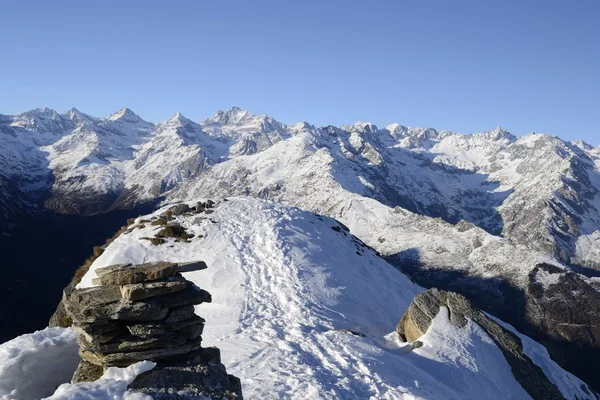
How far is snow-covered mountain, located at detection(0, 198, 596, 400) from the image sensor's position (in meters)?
18.5

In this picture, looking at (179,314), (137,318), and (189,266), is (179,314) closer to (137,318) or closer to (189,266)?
(137,318)

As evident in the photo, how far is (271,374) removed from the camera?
22.0m

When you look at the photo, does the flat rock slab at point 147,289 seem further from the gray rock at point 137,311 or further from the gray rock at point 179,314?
the gray rock at point 179,314

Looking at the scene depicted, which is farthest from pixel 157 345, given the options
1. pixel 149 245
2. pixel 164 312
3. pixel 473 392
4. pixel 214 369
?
pixel 149 245

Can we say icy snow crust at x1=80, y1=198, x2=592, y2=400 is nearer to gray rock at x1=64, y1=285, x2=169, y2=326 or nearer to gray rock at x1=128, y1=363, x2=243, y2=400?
gray rock at x1=128, y1=363, x2=243, y2=400

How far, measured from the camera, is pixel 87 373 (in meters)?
15.5

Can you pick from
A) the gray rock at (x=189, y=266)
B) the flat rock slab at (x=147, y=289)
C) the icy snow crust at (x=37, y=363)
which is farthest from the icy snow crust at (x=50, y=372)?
the gray rock at (x=189, y=266)

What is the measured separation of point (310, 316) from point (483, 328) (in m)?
12.8

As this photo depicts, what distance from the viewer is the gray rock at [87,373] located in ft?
49.9

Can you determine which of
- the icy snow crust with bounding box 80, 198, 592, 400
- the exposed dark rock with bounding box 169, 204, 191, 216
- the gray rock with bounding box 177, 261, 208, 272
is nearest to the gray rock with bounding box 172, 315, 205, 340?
the gray rock with bounding box 177, 261, 208, 272

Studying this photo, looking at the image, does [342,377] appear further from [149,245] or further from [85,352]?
[149,245]

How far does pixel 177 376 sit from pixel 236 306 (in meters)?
22.3

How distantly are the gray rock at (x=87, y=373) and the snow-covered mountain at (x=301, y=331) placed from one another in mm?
1951

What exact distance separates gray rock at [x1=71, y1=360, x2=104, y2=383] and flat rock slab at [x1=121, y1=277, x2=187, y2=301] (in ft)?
8.47
